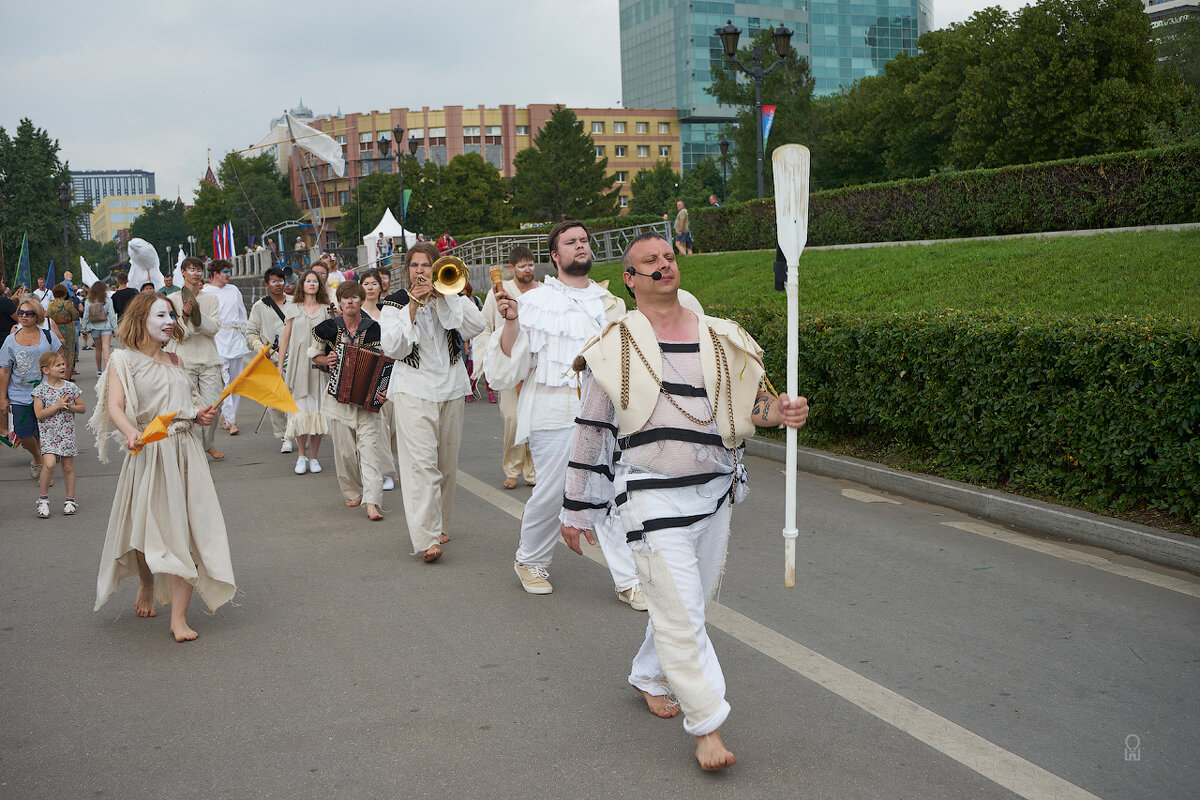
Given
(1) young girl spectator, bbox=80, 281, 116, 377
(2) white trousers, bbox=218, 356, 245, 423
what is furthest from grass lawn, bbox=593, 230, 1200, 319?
(1) young girl spectator, bbox=80, 281, 116, 377

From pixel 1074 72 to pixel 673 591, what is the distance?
87.8ft

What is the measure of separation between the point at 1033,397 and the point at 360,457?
16.4ft

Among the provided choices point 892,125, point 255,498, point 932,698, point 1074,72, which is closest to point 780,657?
point 932,698

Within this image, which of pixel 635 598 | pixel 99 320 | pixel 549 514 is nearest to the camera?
pixel 635 598

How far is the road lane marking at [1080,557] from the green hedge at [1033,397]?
1.77 ft

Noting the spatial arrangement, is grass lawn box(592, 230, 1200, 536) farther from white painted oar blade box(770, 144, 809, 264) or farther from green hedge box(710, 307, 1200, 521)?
white painted oar blade box(770, 144, 809, 264)

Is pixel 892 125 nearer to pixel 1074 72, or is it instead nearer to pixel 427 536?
pixel 1074 72

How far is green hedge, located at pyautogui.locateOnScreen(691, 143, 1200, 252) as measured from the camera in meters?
15.4

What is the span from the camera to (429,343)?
22.0 feet

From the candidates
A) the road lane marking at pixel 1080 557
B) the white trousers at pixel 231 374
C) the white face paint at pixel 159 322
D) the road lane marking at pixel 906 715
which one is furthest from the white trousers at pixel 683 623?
the white trousers at pixel 231 374

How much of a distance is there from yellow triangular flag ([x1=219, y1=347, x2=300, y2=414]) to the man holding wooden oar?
89.2 inches

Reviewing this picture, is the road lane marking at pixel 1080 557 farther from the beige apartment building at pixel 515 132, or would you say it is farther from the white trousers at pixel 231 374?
the beige apartment building at pixel 515 132

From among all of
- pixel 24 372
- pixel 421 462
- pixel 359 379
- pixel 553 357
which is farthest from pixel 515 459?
pixel 24 372

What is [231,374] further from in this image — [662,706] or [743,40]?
[743,40]
